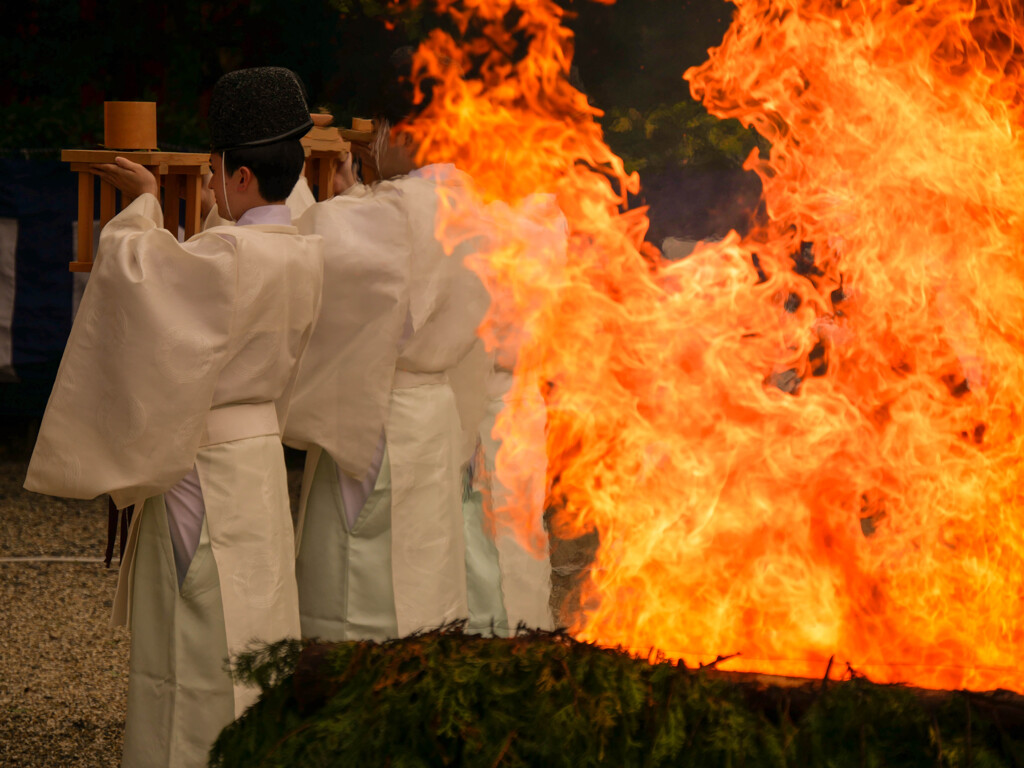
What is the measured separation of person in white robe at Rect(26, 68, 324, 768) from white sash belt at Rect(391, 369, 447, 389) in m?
0.89

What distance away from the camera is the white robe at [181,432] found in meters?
3.02

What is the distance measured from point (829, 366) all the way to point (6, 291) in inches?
274

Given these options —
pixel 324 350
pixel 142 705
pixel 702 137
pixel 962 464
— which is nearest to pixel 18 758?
pixel 142 705

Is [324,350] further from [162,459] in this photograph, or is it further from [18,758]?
[18,758]

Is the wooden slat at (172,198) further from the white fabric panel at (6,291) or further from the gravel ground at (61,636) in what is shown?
the white fabric panel at (6,291)

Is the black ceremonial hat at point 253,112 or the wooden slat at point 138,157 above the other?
→ the black ceremonial hat at point 253,112

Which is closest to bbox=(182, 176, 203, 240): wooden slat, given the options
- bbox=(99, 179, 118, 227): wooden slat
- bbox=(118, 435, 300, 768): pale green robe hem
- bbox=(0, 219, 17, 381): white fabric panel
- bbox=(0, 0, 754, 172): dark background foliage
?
bbox=(99, 179, 118, 227): wooden slat

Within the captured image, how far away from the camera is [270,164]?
10.7 feet

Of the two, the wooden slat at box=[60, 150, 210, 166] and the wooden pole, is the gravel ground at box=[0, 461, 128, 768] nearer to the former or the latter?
the wooden pole

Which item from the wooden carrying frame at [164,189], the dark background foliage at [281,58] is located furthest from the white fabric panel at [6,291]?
the wooden carrying frame at [164,189]

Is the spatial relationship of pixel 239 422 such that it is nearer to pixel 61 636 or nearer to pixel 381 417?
pixel 381 417

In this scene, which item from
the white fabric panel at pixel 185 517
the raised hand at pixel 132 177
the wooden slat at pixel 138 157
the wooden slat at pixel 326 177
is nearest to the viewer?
the white fabric panel at pixel 185 517

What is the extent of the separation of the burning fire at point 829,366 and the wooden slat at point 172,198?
916 mm

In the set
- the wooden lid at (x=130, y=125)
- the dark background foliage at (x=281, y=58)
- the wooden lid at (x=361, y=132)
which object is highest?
the wooden lid at (x=130, y=125)
